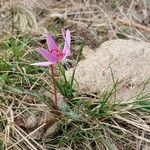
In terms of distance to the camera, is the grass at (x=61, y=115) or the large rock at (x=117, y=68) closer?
the grass at (x=61, y=115)

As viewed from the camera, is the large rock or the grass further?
the large rock

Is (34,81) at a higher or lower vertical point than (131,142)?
higher

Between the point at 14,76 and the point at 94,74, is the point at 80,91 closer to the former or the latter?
the point at 94,74

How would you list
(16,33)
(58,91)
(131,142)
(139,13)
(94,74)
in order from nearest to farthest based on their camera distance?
(131,142), (58,91), (94,74), (16,33), (139,13)

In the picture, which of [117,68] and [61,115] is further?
[117,68]

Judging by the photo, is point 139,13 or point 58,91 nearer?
point 58,91

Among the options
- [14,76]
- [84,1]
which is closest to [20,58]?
[14,76]

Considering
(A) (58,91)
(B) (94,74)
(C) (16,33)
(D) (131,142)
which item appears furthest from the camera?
(C) (16,33)

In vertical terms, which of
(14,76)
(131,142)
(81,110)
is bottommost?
(131,142)
